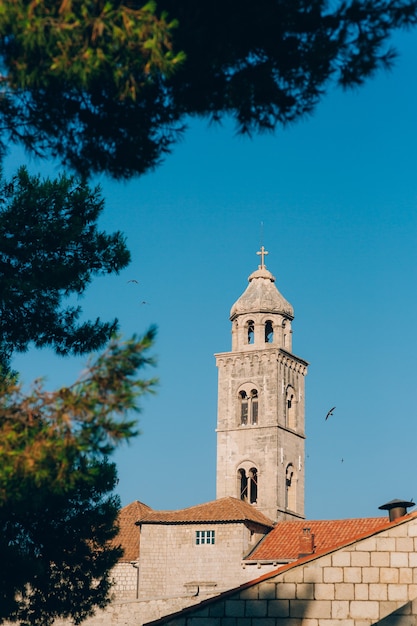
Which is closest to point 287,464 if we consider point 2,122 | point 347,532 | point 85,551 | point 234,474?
point 234,474

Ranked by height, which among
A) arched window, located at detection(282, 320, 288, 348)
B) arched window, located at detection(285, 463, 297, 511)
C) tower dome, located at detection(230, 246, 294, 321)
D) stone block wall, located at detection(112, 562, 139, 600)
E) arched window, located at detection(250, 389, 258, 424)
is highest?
tower dome, located at detection(230, 246, 294, 321)

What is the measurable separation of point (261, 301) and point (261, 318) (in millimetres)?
1006

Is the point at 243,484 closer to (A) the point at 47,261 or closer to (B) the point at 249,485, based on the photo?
(B) the point at 249,485

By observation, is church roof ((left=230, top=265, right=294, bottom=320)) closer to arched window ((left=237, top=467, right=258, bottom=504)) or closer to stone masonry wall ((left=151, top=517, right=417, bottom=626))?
arched window ((left=237, top=467, right=258, bottom=504))

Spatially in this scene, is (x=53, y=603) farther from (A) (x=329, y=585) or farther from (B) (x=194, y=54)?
(B) (x=194, y=54)

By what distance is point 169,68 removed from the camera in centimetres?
1020

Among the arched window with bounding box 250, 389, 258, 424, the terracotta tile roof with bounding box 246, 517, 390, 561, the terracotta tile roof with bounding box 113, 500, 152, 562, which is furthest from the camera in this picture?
the arched window with bounding box 250, 389, 258, 424

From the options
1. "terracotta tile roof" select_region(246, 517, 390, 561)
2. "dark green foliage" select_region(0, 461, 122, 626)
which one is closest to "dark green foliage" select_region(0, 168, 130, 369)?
"dark green foliage" select_region(0, 461, 122, 626)

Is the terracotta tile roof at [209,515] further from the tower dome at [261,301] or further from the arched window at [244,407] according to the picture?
the tower dome at [261,301]

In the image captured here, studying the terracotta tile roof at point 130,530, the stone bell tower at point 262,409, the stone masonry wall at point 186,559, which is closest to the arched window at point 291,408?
the stone bell tower at point 262,409

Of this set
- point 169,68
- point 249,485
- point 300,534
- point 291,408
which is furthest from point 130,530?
point 169,68

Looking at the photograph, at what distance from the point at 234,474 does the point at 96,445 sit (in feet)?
167

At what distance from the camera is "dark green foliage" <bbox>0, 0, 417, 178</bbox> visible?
10195 mm

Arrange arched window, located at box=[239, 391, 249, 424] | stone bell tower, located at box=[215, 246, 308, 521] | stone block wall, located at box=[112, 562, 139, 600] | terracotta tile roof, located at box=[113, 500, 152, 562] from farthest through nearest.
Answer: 1. arched window, located at box=[239, 391, 249, 424]
2. stone bell tower, located at box=[215, 246, 308, 521]
3. terracotta tile roof, located at box=[113, 500, 152, 562]
4. stone block wall, located at box=[112, 562, 139, 600]
